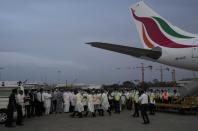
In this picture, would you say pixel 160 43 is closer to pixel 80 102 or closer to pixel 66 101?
pixel 80 102

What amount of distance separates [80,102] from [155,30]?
223 inches

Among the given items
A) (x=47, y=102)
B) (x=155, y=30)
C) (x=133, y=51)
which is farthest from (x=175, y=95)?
(x=47, y=102)

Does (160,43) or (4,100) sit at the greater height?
(160,43)

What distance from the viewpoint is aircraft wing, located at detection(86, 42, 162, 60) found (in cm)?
1417

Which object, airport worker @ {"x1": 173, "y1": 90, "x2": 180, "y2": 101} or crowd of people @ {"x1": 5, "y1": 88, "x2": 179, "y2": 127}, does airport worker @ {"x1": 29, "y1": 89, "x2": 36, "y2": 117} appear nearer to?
crowd of people @ {"x1": 5, "y1": 88, "x2": 179, "y2": 127}

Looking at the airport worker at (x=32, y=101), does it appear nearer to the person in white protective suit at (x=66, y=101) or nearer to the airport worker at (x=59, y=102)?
the airport worker at (x=59, y=102)

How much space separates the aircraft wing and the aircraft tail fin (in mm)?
698

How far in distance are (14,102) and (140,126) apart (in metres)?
5.39

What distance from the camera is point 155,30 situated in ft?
58.4

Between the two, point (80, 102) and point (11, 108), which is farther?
point (80, 102)

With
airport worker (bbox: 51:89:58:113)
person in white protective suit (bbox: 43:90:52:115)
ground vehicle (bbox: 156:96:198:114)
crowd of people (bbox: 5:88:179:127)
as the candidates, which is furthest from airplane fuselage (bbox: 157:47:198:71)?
airport worker (bbox: 51:89:58:113)

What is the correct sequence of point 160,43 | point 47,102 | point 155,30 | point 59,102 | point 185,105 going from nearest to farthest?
point 160,43 → point 155,30 → point 185,105 → point 47,102 → point 59,102

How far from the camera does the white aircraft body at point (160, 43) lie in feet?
48.7

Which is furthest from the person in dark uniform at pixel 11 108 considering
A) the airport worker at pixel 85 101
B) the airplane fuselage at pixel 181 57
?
the airplane fuselage at pixel 181 57
